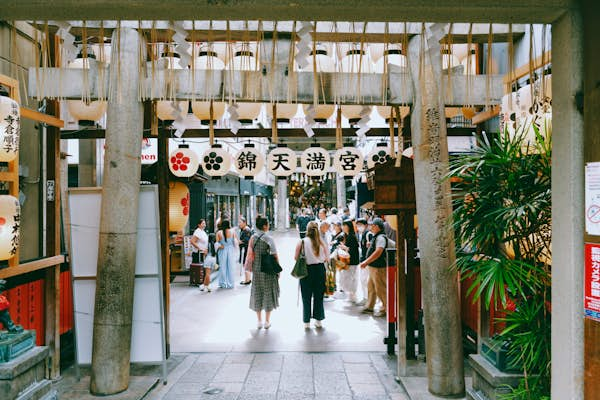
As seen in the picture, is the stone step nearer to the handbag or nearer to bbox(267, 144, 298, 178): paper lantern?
the handbag

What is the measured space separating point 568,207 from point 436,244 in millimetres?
2465

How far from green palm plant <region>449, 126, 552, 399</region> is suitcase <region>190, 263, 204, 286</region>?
10.1 meters

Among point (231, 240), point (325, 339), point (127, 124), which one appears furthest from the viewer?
point (231, 240)

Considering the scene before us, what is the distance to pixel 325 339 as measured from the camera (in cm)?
801

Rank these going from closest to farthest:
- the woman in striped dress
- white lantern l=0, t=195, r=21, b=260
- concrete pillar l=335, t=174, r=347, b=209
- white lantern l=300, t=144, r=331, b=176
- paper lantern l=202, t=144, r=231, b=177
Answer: white lantern l=0, t=195, r=21, b=260, paper lantern l=202, t=144, r=231, b=177, white lantern l=300, t=144, r=331, b=176, the woman in striped dress, concrete pillar l=335, t=174, r=347, b=209

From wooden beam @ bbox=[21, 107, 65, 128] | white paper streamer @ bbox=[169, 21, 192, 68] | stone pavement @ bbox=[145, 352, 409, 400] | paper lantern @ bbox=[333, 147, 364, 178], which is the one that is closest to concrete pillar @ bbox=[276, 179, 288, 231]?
paper lantern @ bbox=[333, 147, 364, 178]

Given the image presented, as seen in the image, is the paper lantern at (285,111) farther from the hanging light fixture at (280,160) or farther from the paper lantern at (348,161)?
the paper lantern at (348,161)

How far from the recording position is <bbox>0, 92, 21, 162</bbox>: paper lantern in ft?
14.0

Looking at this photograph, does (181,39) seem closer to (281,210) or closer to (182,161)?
(182,161)

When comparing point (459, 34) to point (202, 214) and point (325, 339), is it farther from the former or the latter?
point (202, 214)

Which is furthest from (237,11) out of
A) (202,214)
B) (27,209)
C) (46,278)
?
(202,214)

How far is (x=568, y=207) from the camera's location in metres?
3.05

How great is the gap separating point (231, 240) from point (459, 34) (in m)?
8.25

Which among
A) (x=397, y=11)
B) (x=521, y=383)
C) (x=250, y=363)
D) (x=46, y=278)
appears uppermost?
(x=397, y=11)
